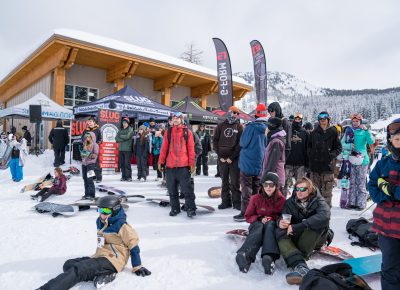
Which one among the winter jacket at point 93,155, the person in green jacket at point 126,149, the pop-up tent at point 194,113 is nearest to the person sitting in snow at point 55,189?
the winter jacket at point 93,155

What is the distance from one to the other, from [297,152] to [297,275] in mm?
3906

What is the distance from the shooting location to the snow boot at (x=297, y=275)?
2.74 meters

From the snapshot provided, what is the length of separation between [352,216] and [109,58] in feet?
49.5

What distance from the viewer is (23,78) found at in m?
21.5

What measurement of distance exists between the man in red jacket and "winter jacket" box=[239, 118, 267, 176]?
89 cm

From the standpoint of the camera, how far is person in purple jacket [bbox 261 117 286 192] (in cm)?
446

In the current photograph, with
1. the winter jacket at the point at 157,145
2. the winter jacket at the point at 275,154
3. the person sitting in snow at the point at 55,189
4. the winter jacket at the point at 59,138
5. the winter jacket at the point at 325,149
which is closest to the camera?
the winter jacket at the point at 275,154

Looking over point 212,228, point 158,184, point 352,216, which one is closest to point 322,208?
point 212,228

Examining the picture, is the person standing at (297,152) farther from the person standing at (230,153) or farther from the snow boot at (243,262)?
the snow boot at (243,262)

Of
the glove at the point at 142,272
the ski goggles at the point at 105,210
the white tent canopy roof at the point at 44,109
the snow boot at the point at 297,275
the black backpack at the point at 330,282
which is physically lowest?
the glove at the point at 142,272

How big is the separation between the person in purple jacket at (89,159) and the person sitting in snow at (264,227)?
3.65m

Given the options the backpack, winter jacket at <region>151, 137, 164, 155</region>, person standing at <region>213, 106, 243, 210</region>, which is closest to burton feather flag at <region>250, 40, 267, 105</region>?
winter jacket at <region>151, 137, 164, 155</region>

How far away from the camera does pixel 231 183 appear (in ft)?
18.3

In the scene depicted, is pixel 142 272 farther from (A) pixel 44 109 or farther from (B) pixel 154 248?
(A) pixel 44 109
